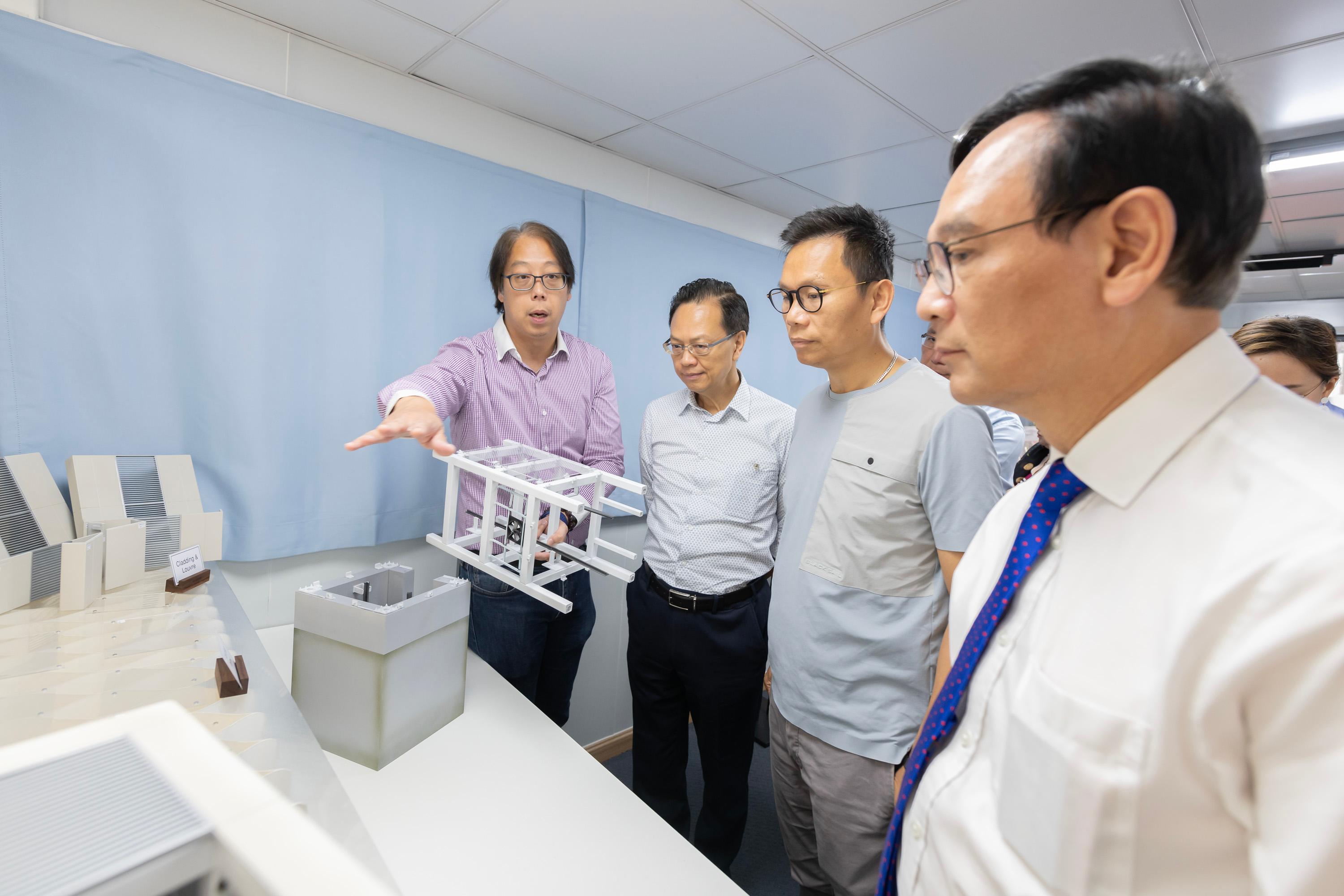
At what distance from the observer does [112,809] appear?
1.02ft

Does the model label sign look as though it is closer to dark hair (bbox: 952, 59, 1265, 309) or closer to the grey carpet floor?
the grey carpet floor

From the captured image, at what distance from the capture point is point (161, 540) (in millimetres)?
1495

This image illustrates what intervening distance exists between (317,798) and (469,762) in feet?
1.28

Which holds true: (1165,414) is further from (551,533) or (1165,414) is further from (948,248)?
(551,533)

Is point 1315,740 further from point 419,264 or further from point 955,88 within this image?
point 419,264

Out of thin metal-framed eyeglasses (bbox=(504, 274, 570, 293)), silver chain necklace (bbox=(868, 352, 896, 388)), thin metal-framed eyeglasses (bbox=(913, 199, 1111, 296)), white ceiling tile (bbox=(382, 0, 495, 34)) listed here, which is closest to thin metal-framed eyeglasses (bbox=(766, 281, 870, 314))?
silver chain necklace (bbox=(868, 352, 896, 388))

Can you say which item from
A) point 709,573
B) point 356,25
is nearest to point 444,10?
point 356,25

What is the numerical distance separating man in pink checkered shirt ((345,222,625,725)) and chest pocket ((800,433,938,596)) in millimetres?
724

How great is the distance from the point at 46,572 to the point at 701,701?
1589 mm

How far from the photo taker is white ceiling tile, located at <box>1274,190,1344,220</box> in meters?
2.72

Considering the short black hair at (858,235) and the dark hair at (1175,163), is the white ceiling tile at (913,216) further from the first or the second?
the dark hair at (1175,163)

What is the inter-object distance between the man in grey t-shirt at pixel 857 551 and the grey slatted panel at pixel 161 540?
1504mm

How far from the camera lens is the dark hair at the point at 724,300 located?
1.83 meters

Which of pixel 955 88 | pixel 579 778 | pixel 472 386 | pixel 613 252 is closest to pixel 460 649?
pixel 579 778
